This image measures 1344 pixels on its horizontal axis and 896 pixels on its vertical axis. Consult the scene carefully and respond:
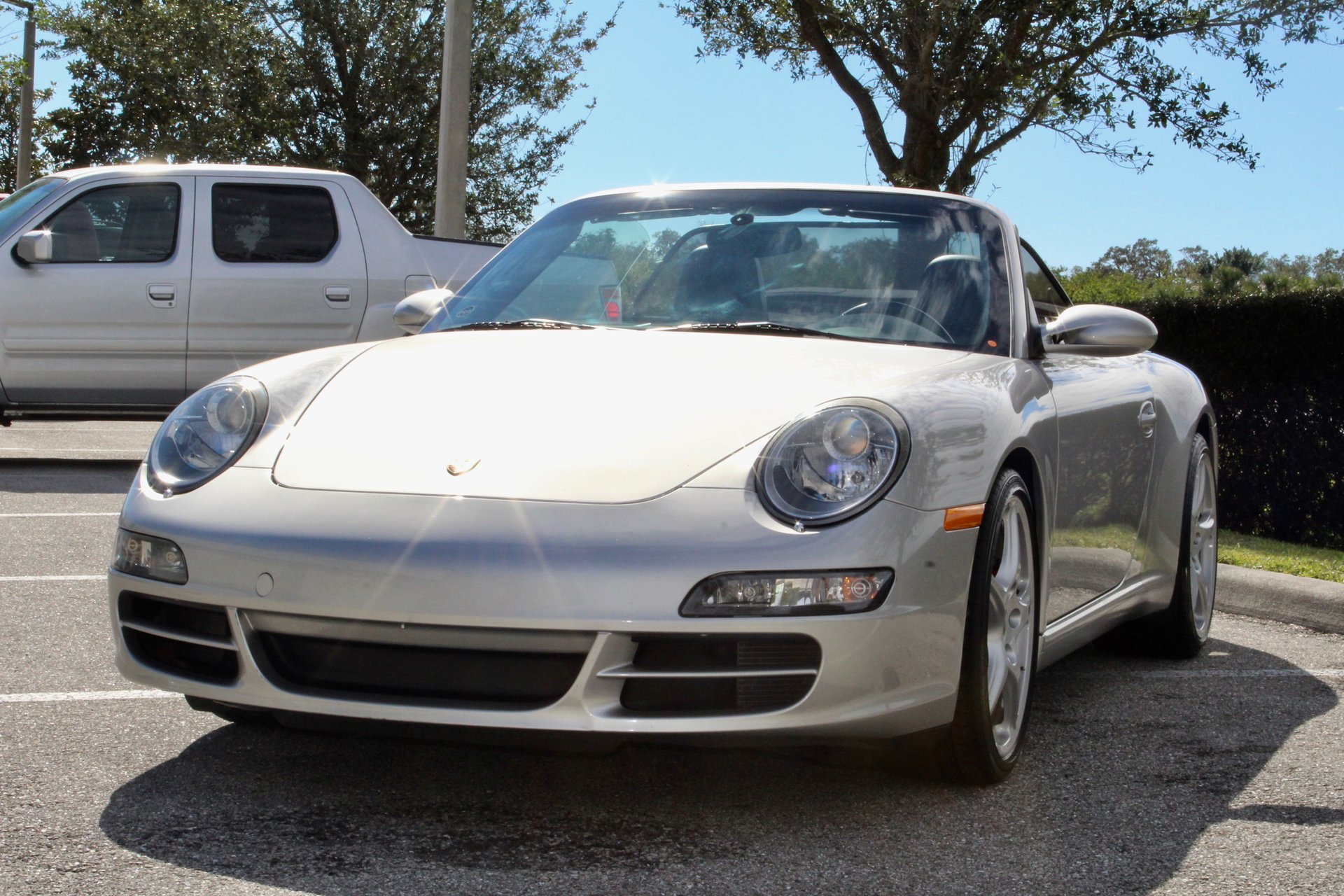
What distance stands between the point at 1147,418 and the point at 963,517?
1802mm

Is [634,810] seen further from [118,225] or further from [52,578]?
[118,225]

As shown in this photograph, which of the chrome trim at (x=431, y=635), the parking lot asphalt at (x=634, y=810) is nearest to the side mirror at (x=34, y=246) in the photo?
the parking lot asphalt at (x=634, y=810)

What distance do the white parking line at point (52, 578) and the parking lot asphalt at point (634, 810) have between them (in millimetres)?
1322

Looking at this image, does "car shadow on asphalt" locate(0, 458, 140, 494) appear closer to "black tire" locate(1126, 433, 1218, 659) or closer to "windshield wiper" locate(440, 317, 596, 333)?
"windshield wiper" locate(440, 317, 596, 333)

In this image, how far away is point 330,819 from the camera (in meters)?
3.05

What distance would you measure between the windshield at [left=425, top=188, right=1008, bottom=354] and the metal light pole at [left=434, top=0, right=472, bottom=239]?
787 cm

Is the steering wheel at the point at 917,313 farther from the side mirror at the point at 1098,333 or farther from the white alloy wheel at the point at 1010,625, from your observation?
the white alloy wheel at the point at 1010,625

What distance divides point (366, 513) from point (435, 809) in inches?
25.1

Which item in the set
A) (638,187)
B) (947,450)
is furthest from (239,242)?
(947,450)

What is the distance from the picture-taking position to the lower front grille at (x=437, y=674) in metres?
2.88

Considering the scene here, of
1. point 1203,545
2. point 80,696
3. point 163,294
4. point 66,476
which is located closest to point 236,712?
point 80,696

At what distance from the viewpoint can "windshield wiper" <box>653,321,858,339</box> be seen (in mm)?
3811

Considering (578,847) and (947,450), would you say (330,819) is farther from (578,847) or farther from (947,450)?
(947,450)

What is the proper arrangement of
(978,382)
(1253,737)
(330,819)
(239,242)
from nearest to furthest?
(330,819) → (978,382) → (1253,737) → (239,242)
